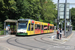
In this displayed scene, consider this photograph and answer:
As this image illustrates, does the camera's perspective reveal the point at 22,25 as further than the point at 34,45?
Yes

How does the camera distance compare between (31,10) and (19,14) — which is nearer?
(19,14)

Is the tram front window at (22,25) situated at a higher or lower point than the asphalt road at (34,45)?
higher

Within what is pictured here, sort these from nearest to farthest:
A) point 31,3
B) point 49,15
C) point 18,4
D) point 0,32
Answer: point 0,32 < point 18,4 < point 31,3 < point 49,15

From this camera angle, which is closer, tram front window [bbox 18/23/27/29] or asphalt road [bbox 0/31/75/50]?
asphalt road [bbox 0/31/75/50]

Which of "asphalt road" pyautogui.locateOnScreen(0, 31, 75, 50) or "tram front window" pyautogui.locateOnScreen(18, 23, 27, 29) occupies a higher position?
"tram front window" pyautogui.locateOnScreen(18, 23, 27, 29)

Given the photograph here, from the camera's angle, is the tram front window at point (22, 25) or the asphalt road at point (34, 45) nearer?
the asphalt road at point (34, 45)

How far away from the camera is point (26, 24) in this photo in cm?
2703

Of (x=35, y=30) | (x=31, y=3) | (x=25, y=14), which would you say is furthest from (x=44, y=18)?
(x=35, y=30)

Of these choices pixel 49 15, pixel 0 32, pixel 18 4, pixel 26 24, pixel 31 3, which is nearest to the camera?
pixel 26 24

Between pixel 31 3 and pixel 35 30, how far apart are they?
1857cm

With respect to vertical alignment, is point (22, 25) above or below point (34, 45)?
above

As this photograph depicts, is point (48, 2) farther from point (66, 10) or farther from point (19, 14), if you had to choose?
point (66, 10)

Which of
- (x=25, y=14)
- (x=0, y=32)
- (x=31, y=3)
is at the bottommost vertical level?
(x=0, y=32)

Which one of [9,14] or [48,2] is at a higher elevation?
[48,2]
